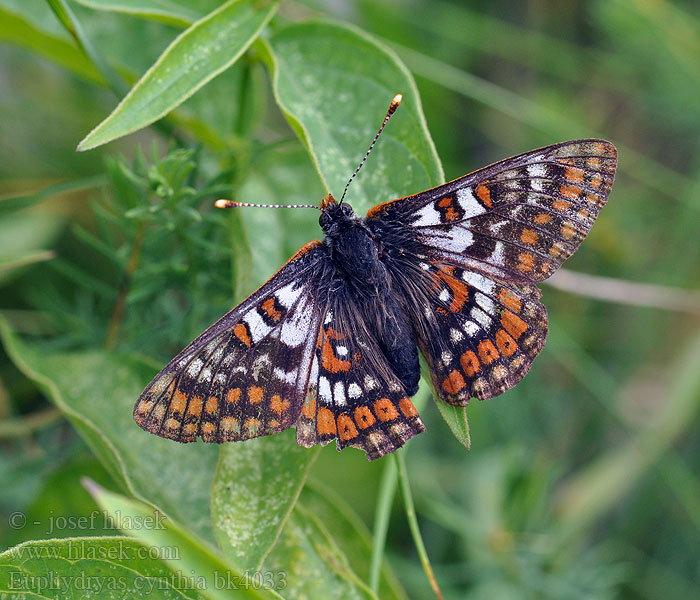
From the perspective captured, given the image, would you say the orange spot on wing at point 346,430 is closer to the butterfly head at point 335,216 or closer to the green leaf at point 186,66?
the butterfly head at point 335,216

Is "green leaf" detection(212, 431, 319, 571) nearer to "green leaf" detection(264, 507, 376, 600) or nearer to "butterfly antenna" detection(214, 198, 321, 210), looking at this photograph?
"green leaf" detection(264, 507, 376, 600)

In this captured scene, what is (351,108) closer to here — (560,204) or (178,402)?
(560,204)

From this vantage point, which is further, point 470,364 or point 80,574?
point 470,364

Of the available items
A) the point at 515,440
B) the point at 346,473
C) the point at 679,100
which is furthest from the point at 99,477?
the point at 679,100

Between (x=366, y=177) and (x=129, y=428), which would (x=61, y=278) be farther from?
(x=366, y=177)

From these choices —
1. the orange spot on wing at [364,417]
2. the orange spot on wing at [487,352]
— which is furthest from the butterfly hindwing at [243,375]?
the orange spot on wing at [487,352]

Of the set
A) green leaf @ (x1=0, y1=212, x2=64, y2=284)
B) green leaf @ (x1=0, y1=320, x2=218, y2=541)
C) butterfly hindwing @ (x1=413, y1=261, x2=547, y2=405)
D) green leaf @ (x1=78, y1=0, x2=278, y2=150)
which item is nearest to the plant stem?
green leaf @ (x1=0, y1=320, x2=218, y2=541)

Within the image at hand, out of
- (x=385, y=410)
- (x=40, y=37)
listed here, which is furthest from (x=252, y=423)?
(x=40, y=37)

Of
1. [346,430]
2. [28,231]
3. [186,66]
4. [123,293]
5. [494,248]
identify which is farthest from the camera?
[28,231]
